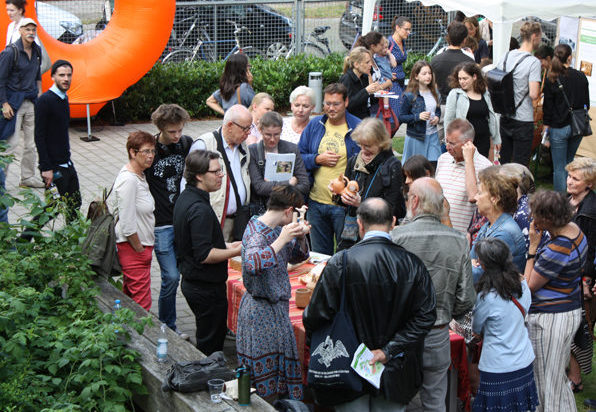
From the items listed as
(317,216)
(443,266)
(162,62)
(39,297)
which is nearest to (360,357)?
(443,266)

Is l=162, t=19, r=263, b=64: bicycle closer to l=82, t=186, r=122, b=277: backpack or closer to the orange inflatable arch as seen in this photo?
the orange inflatable arch

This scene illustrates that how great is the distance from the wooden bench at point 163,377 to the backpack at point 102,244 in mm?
268

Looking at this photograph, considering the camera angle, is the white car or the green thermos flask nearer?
the green thermos flask

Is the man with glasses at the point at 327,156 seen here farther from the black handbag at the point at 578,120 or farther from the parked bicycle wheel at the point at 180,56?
the parked bicycle wheel at the point at 180,56

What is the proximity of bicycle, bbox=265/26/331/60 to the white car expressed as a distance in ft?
11.9

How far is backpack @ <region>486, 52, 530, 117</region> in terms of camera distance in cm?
964

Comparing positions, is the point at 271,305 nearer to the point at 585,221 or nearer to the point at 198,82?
the point at 585,221

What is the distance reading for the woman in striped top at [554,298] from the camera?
5238mm

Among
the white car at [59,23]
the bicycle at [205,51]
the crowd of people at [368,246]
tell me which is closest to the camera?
the crowd of people at [368,246]

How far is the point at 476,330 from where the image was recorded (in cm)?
497

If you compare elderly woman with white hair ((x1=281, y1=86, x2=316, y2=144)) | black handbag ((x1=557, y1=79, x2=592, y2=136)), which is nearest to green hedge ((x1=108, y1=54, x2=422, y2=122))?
black handbag ((x1=557, y1=79, x2=592, y2=136))

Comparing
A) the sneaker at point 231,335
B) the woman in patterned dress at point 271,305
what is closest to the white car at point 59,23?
the sneaker at point 231,335

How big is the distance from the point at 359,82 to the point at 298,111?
4.91 ft

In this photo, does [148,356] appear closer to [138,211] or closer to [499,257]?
[138,211]
